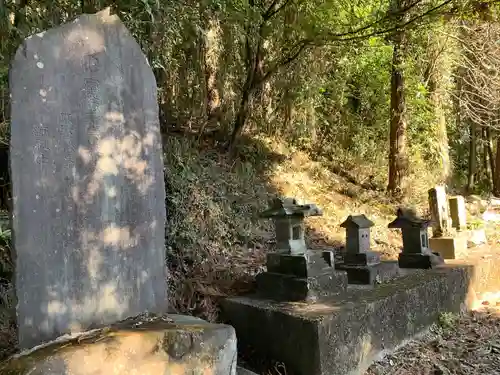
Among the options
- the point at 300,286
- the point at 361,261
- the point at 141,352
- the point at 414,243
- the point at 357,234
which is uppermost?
the point at 357,234

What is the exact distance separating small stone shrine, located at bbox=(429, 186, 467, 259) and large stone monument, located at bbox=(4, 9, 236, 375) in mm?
4397

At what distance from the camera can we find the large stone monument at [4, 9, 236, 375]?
2.70 metres

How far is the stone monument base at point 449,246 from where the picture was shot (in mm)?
6379

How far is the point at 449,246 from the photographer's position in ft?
21.0

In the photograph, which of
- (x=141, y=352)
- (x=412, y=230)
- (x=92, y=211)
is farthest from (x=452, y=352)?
(x=92, y=211)

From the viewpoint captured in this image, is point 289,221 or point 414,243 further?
point 414,243

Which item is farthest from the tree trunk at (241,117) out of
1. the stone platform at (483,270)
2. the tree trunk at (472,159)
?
the tree trunk at (472,159)

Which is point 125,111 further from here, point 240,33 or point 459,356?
point 240,33

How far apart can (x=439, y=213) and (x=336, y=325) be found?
3912mm

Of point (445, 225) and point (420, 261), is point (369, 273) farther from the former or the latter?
point (445, 225)

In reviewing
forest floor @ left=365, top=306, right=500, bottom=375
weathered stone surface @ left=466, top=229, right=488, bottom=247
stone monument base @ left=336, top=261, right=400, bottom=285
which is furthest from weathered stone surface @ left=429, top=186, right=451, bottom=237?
stone monument base @ left=336, top=261, right=400, bottom=285

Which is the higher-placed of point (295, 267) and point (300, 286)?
point (295, 267)

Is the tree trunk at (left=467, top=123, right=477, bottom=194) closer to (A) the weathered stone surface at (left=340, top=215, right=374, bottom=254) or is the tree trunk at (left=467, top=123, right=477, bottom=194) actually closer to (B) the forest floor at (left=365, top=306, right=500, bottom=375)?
(B) the forest floor at (left=365, top=306, right=500, bottom=375)

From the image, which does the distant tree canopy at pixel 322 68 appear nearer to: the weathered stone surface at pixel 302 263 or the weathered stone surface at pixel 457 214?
the weathered stone surface at pixel 457 214
